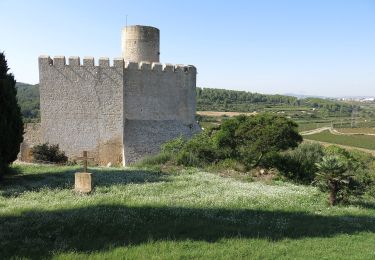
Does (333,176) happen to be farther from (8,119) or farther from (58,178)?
(8,119)

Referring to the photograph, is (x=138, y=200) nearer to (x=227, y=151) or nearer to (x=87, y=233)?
(x=87, y=233)

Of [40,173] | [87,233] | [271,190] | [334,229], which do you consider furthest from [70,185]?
[334,229]

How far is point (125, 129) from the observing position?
67.6 ft

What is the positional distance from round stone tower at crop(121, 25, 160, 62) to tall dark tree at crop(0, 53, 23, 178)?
28.1 ft

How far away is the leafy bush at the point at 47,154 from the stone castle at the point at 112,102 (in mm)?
1053

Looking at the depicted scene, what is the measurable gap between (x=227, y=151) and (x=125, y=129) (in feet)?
19.5

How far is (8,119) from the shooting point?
1316cm

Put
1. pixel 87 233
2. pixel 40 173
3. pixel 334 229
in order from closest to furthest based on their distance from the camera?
pixel 87 233
pixel 334 229
pixel 40 173

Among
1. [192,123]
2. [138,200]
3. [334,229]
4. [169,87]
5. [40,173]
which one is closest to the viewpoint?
[334,229]

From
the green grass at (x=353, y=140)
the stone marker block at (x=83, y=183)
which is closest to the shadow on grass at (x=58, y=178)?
the stone marker block at (x=83, y=183)

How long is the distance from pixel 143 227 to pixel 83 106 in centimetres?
1340

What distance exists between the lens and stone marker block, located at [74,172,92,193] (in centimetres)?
1182

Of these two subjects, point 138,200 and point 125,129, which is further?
point 125,129

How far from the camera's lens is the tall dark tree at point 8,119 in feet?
41.9
